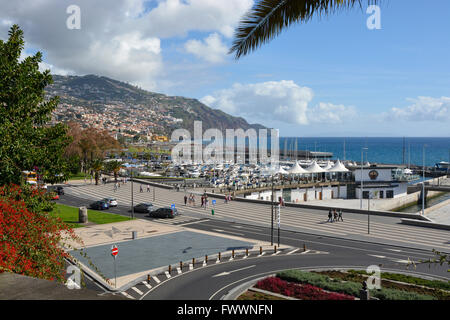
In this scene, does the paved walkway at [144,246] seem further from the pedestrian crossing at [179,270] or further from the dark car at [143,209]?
the dark car at [143,209]

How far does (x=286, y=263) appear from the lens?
23.3 m

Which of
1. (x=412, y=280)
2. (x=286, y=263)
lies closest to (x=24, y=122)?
(x=286, y=263)

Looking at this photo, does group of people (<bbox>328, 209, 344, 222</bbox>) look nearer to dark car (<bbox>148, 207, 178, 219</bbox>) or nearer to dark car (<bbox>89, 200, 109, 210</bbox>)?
dark car (<bbox>148, 207, 178, 219</bbox>)

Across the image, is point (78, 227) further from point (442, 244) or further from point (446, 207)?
point (446, 207)

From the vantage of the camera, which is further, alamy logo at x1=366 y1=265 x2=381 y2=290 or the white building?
the white building

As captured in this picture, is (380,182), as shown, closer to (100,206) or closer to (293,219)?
(293,219)

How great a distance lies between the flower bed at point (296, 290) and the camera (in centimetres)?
1655

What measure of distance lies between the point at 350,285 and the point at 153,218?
25265 mm

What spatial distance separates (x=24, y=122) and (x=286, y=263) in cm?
1704

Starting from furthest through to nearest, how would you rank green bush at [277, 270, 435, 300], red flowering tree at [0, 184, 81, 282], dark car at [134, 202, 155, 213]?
1. dark car at [134, 202, 155, 213]
2. green bush at [277, 270, 435, 300]
3. red flowering tree at [0, 184, 81, 282]

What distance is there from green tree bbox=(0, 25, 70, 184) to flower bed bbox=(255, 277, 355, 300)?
37.5 ft

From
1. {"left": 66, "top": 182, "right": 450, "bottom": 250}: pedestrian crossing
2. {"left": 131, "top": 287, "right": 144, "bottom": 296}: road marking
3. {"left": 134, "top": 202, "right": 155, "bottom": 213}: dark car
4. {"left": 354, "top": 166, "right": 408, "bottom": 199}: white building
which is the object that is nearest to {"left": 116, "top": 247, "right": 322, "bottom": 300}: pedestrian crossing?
{"left": 131, "top": 287, "right": 144, "bottom": 296}: road marking

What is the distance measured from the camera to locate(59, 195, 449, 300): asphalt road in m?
18.5

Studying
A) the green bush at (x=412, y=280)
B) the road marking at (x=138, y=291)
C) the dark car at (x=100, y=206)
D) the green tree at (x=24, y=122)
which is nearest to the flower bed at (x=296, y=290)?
the green bush at (x=412, y=280)
